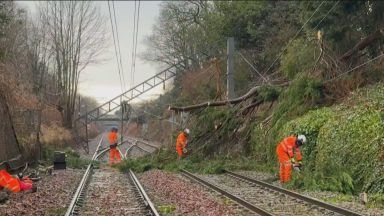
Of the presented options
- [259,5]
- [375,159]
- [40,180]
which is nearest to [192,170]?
[40,180]

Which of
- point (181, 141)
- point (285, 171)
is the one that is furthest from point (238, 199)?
point (181, 141)

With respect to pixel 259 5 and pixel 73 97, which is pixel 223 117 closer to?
pixel 259 5

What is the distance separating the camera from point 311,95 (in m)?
21.3

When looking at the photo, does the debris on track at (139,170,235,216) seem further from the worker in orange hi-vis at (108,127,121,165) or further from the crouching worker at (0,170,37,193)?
the worker in orange hi-vis at (108,127,121,165)

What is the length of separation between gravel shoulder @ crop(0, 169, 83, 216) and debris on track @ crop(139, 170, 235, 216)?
237cm

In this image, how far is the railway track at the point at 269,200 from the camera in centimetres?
1145

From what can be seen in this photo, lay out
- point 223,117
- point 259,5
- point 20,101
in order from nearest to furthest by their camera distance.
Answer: point 20,101, point 223,117, point 259,5

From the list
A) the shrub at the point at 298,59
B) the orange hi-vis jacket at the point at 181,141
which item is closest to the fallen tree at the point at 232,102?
the shrub at the point at 298,59

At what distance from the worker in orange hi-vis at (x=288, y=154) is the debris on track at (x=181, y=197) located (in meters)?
2.78

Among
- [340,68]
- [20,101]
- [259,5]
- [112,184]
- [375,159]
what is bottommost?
[112,184]

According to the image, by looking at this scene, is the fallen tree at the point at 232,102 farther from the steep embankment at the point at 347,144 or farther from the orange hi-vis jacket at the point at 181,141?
the steep embankment at the point at 347,144

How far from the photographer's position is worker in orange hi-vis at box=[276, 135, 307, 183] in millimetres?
16234

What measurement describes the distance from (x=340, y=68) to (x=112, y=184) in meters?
10.9

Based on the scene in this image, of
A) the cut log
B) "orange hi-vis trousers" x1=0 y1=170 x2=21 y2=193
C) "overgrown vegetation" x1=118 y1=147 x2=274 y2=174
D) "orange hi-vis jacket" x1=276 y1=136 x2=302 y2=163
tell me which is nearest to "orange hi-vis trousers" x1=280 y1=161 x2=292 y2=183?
"orange hi-vis jacket" x1=276 y1=136 x2=302 y2=163
